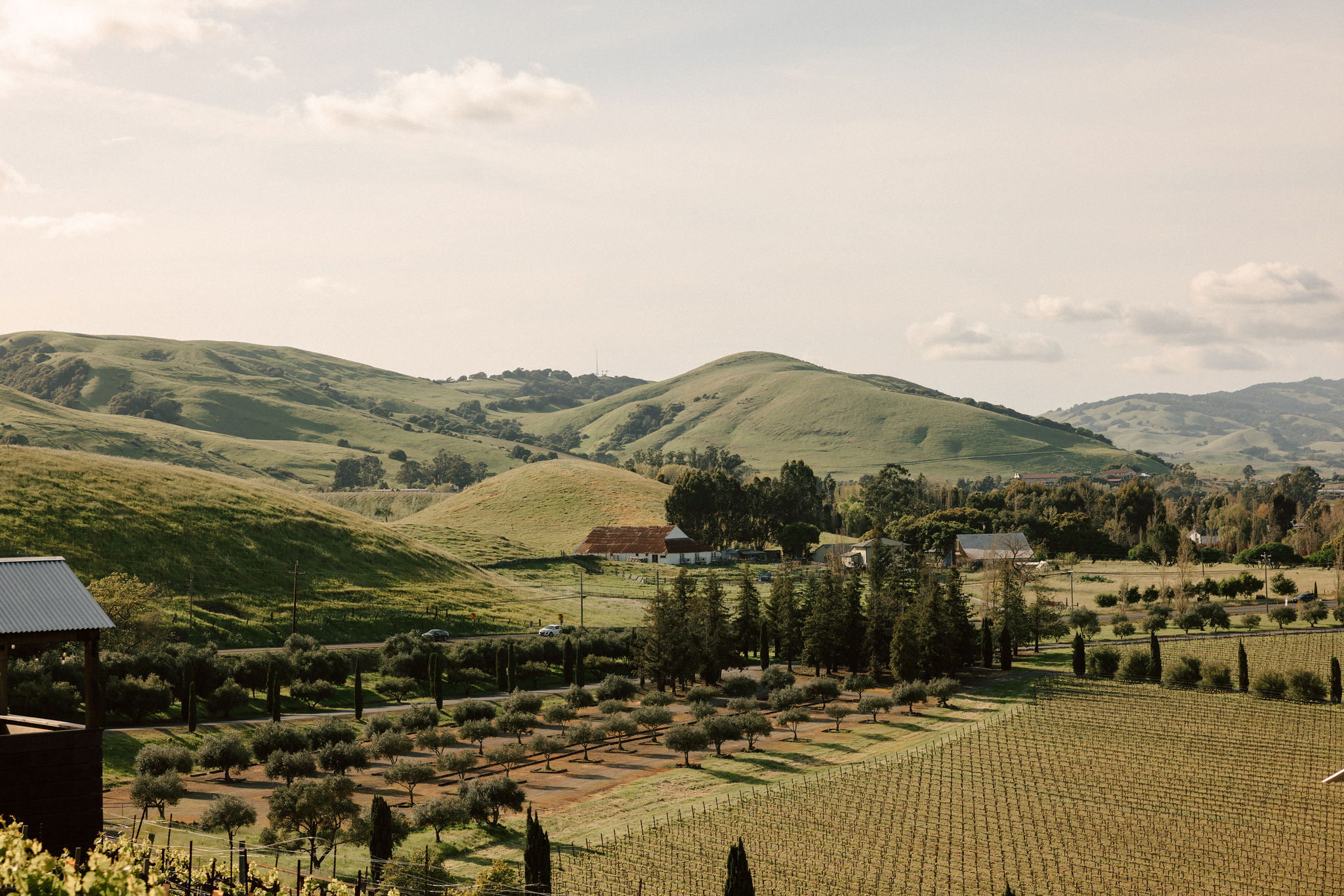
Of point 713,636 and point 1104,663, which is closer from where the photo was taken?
point 1104,663

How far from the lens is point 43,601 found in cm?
2239

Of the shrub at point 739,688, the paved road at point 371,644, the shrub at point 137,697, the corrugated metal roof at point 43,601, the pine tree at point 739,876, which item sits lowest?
the shrub at point 739,688

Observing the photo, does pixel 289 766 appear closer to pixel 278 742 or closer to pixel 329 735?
pixel 278 742

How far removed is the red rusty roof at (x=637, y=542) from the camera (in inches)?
6329

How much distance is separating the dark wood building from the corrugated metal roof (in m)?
0.02

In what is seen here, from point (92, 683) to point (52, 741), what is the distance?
1.47m

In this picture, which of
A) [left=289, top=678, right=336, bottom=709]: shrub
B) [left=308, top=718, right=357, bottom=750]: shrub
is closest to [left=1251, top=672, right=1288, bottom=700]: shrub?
[left=308, top=718, right=357, bottom=750]: shrub

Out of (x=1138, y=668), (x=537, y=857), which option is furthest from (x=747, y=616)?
(x=537, y=857)

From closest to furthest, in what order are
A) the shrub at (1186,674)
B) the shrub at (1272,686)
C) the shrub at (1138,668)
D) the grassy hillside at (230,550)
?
the shrub at (1272,686) < the shrub at (1186,674) < the shrub at (1138,668) < the grassy hillside at (230,550)

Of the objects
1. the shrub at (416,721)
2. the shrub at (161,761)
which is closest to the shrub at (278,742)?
the shrub at (161,761)

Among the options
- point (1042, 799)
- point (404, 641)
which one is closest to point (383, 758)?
point (404, 641)

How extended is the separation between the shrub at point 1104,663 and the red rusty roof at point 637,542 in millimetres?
83270

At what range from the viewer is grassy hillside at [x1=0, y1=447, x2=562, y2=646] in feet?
304

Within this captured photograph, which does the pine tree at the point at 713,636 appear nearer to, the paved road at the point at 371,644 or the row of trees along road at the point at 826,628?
the row of trees along road at the point at 826,628
